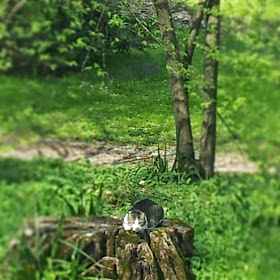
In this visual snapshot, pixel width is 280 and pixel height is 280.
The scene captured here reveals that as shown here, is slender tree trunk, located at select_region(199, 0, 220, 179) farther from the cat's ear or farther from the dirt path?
the cat's ear

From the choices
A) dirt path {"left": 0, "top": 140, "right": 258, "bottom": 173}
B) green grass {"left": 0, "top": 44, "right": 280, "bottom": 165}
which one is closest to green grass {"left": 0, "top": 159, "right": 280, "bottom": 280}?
dirt path {"left": 0, "top": 140, "right": 258, "bottom": 173}

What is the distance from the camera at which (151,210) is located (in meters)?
4.01

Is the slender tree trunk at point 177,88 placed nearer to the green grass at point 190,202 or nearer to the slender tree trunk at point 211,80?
the green grass at point 190,202

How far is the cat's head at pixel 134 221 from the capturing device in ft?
12.9

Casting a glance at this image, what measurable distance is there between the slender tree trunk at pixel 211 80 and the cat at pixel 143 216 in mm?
586

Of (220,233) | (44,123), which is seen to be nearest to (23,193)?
(44,123)

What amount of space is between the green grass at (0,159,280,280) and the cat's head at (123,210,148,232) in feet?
0.17

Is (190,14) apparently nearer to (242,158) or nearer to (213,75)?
(213,75)

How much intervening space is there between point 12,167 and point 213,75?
1.11 metres

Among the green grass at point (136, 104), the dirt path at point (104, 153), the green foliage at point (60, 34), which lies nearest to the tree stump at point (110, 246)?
the dirt path at point (104, 153)

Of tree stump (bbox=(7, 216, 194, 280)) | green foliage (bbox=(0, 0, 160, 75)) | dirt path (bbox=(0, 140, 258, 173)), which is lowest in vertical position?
tree stump (bbox=(7, 216, 194, 280))

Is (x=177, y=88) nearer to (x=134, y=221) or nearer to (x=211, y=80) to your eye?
(x=211, y=80)

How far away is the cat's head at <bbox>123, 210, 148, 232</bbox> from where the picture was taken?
3.93 meters

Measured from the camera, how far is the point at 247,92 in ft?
10.3
